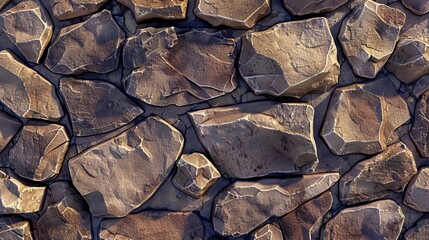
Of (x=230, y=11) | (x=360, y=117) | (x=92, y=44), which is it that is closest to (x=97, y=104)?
(x=92, y=44)

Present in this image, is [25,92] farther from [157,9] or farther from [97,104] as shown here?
[157,9]

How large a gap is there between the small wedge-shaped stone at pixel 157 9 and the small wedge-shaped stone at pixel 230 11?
5 centimetres

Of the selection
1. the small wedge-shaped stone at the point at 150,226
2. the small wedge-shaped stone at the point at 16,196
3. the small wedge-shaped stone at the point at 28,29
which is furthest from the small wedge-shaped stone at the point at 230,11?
the small wedge-shaped stone at the point at 16,196

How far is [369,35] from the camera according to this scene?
3.89ft

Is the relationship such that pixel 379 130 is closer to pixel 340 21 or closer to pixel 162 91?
pixel 340 21

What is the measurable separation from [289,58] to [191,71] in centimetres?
27

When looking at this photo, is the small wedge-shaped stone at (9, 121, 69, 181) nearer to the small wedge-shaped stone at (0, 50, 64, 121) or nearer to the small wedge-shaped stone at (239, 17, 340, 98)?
the small wedge-shaped stone at (0, 50, 64, 121)

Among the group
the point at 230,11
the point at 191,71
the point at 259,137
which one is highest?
the point at 230,11

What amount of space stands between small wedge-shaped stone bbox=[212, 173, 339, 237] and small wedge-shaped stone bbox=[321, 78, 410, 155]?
4.4 inches

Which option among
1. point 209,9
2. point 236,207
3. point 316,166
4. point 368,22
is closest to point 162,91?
point 209,9

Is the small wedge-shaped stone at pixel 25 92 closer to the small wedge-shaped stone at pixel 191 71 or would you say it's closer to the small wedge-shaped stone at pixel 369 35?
the small wedge-shaped stone at pixel 191 71

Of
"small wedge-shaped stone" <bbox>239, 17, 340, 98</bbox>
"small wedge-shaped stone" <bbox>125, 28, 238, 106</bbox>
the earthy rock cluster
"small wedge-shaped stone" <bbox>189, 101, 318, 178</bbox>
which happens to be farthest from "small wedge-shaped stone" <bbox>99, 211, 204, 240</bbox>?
"small wedge-shaped stone" <bbox>239, 17, 340, 98</bbox>

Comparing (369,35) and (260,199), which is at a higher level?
(369,35)

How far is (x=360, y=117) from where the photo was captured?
120 cm
